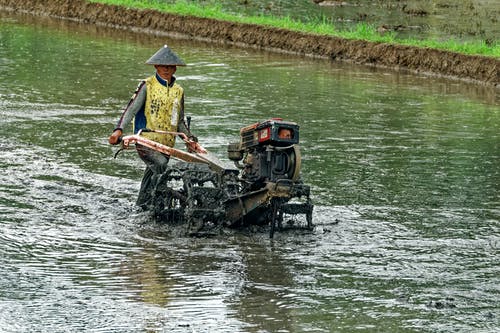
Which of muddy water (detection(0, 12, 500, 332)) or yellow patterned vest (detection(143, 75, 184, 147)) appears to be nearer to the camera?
muddy water (detection(0, 12, 500, 332))

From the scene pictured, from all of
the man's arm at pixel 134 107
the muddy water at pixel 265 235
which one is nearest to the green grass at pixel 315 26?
the muddy water at pixel 265 235

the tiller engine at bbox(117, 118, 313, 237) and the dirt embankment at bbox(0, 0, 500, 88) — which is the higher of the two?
the dirt embankment at bbox(0, 0, 500, 88)

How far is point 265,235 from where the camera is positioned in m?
10.6

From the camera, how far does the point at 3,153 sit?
13.8 meters

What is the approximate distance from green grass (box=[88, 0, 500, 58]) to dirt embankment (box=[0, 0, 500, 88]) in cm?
26

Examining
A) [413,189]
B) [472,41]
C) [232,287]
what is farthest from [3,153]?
[472,41]

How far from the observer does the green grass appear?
899 inches

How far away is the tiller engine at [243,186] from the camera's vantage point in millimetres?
10203

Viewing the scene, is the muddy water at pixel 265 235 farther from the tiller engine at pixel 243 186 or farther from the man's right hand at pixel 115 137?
the man's right hand at pixel 115 137

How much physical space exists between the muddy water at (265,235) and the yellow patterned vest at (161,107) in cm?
85

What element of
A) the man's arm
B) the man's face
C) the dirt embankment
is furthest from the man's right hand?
the dirt embankment

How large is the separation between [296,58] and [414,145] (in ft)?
30.6

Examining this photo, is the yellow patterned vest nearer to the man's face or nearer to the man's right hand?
the man's face

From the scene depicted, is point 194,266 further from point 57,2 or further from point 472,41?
point 57,2
